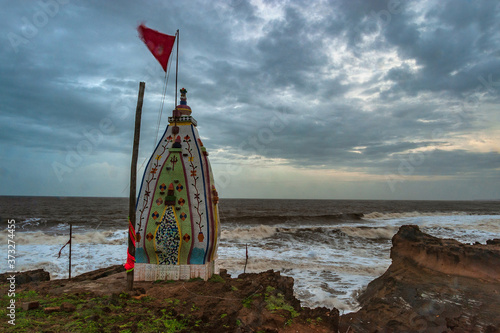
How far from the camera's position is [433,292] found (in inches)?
310

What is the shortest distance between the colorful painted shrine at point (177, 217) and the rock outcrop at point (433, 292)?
403 cm

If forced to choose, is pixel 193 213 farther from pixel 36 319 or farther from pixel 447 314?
pixel 447 314

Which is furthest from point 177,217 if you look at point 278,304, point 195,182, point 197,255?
point 278,304

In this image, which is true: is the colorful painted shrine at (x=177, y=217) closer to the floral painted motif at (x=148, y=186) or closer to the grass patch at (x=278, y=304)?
the floral painted motif at (x=148, y=186)

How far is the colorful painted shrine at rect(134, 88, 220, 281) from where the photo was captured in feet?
26.3

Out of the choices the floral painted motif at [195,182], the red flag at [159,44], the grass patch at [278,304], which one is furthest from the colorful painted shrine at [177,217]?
the red flag at [159,44]

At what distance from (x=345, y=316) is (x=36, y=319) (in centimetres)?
648

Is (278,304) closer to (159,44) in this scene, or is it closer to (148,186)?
(148,186)

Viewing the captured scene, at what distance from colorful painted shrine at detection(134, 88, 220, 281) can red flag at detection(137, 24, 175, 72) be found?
7.49 feet

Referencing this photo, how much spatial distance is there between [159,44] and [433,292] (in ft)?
32.0

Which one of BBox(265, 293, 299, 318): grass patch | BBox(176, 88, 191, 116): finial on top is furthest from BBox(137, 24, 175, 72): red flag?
BBox(265, 293, 299, 318): grass patch

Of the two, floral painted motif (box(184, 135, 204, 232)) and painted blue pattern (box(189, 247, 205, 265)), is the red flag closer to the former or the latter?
floral painted motif (box(184, 135, 204, 232))

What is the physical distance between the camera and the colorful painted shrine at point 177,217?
8016 millimetres

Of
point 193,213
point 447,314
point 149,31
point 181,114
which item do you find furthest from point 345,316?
point 149,31
